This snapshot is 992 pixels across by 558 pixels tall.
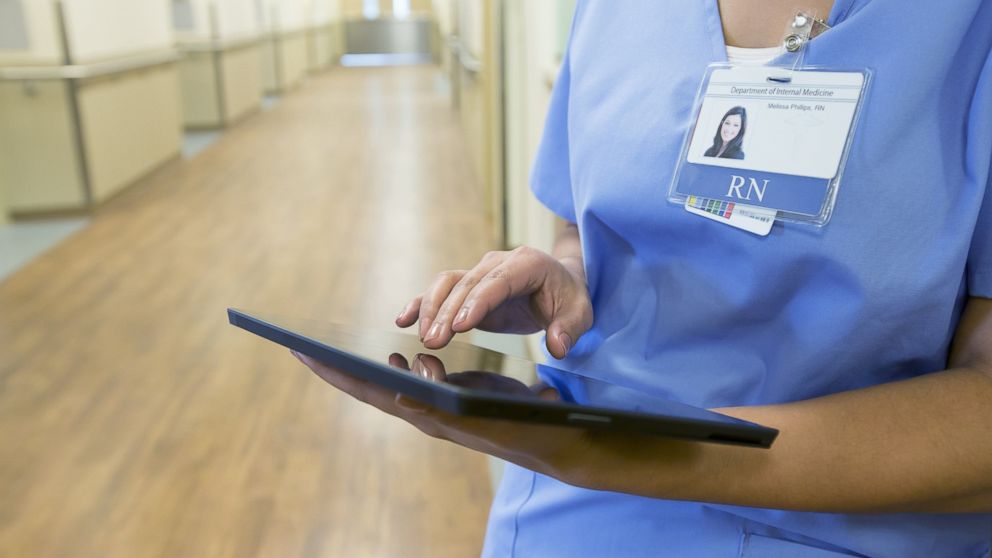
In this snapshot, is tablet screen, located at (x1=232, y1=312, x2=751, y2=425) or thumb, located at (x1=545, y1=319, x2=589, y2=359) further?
thumb, located at (x1=545, y1=319, x2=589, y2=359)

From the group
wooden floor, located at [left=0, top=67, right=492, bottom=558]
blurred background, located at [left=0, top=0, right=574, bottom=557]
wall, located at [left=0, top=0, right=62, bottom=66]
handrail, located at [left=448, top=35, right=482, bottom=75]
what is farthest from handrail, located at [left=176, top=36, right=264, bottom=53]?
wall, located at [left=0, top=0, right=62, bottom=66]

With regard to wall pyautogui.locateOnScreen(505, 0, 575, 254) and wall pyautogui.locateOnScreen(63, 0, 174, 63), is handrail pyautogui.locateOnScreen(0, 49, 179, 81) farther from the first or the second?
Answer: wall pyautogui.locateOnScreen(505, 0, 575, 254)

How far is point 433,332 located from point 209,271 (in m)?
3.35

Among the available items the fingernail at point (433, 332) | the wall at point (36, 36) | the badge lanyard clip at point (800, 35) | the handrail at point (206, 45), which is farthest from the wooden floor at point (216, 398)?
the handrail at point (206, 45)

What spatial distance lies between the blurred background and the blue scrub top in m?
1.26

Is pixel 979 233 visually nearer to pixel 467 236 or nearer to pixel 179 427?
pixel 179 427

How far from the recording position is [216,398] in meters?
2.49

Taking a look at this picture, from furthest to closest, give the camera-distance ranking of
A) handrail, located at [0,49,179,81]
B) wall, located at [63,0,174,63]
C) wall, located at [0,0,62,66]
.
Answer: wall, located at [63,0,174,63] < handrail, located at [0,49,179,81] < wall, located at [0,0,62,66]

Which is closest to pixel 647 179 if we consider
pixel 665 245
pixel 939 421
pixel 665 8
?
pixel 665 245

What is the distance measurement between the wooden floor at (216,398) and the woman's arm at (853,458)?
1.38 meters

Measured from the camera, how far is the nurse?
1.80 feet

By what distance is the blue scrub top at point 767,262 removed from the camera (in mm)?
557

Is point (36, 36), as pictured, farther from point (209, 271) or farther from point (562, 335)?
point (562, 335)

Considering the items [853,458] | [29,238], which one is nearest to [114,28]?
[29,238]
